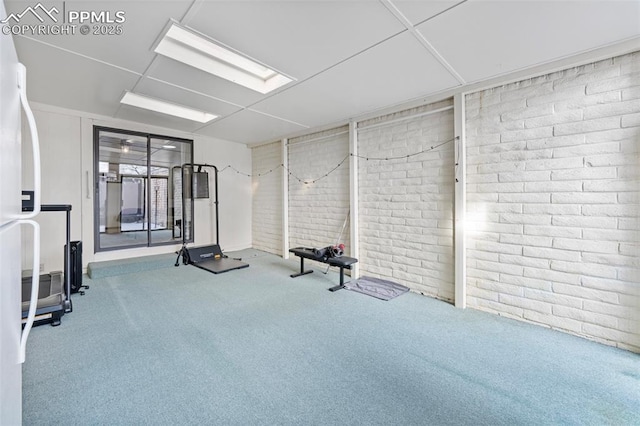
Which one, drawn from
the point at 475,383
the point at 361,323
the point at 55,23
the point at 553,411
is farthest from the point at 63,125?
the point at 553,411

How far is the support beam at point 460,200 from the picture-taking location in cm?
315

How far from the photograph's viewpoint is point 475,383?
6.29 feet

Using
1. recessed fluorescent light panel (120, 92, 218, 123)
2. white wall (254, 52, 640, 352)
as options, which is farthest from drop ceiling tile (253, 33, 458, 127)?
recessed fluorescent light panel (120, 92, 218, 123)

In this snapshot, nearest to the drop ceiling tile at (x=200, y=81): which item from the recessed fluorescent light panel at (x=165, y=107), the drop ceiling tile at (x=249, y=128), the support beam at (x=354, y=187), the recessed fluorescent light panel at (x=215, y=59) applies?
the recessed fluorescent light panel at (x=215, y=59)

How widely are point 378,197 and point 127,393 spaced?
3.38 meters

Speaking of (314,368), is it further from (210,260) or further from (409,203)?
(210,260)

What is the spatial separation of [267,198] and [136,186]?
4978 mm

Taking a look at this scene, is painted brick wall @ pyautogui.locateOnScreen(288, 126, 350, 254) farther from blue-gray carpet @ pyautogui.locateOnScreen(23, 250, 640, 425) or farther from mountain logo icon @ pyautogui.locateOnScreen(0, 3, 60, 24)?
mountain logo icon @ pyautogui.locateOnScreen(0, 3, 60, 24)

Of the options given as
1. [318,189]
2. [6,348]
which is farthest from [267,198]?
[6,348]

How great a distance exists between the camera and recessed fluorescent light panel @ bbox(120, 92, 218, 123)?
3.78m

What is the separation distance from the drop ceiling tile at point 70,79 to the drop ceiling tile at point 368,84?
164 cm

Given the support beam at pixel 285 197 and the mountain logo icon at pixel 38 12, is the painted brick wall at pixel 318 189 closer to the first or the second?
the support beam at pixel 285 197

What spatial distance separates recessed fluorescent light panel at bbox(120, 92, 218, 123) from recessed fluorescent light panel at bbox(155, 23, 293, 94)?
139 cm

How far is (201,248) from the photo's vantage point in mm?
5230
